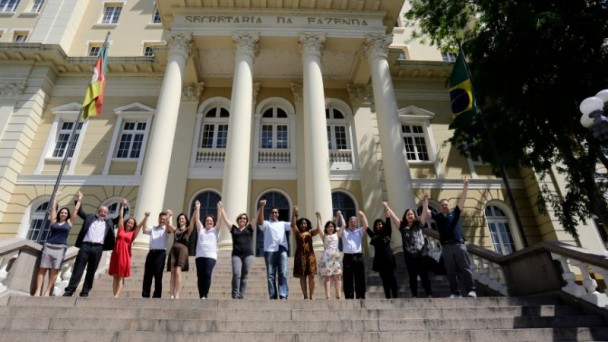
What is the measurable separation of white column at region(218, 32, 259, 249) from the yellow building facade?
0.07 m

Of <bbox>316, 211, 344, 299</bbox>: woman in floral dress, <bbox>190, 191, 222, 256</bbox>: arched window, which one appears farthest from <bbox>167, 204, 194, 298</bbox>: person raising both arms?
<bbox>190, 191, 222, 256</bbox>: arched window

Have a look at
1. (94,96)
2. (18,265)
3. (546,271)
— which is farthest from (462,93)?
(18,265)

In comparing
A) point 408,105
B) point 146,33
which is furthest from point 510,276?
point 146,33

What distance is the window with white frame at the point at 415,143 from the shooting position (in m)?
16.1

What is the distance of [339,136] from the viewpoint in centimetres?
1619

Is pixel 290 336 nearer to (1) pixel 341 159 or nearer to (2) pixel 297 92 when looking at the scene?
(1) pixel 341 159

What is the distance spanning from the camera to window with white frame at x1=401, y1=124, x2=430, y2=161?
16.1 meters

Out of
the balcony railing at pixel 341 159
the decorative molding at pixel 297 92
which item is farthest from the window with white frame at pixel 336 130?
the decorative molding at pixel 297 92

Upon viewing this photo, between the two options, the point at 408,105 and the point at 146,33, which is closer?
the point at 408,105

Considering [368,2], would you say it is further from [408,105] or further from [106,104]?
[106,104]

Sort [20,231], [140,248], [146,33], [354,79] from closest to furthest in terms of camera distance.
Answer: [140,248] → [20,231] → [354,79] → [146,33]

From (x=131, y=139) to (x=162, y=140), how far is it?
17.1ft

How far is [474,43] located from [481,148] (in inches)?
134

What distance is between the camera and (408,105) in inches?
666
